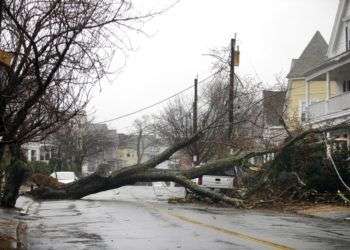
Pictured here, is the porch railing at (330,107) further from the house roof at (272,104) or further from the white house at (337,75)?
the house roof at (272,104)

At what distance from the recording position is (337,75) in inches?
1436

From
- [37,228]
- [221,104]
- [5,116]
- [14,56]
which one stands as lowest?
[37,228]

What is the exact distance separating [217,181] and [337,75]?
11179 millimetres

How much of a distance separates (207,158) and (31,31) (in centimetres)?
4181

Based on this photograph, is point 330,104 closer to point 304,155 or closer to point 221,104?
point 304,155

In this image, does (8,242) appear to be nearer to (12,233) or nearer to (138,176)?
(12,233)

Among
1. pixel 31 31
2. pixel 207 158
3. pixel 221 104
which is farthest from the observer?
pixel 207 158

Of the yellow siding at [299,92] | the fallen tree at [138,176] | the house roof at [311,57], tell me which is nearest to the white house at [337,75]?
the fallen tree at [138,176]

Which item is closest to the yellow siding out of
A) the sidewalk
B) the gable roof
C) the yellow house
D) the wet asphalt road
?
the yellow house

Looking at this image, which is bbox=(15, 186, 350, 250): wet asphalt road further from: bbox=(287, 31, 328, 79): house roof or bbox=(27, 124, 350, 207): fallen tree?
bbox=(287, 31, 328, 79): house roof

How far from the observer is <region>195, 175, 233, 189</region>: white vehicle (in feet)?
96.2

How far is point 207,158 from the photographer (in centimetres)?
5238

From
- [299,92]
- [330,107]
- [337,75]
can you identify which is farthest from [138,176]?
[299,92]

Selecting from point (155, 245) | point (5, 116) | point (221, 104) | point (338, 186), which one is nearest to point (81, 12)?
point (5, 116)
